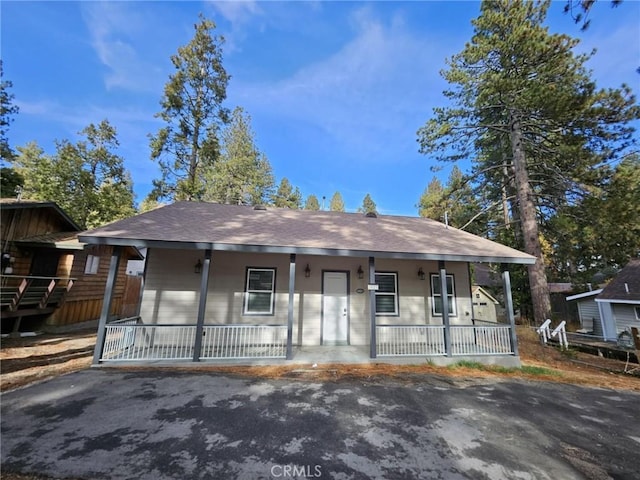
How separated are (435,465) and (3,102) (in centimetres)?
2762

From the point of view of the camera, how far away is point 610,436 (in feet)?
12.0

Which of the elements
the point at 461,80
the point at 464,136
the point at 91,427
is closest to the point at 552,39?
the point at 461,80

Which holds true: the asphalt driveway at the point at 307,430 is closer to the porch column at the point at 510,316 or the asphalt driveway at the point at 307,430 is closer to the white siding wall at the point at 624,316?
the porch column at the point at 510,316

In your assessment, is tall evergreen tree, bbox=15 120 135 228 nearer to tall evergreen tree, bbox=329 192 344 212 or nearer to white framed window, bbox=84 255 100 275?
white framed window, bbox=84 255 100 275

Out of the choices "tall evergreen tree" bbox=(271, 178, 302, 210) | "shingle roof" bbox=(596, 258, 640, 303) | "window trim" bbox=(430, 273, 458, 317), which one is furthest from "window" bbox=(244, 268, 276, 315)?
"tall evergreen tree" bbox=(271, 178, 302, 210)

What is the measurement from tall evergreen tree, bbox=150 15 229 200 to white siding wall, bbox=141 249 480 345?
971 cm

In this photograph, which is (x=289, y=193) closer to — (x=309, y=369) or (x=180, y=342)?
(x=180, y=342)

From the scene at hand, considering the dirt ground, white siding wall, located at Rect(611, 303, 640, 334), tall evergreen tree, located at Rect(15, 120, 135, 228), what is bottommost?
the dirt ground

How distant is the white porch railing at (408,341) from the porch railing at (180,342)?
9.64 ft

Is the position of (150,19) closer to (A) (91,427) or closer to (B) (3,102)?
(A) (91,427)

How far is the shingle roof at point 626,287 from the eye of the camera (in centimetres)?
1295

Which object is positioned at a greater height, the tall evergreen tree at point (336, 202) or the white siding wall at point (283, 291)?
the tall evergreen tree at point (336, 202)

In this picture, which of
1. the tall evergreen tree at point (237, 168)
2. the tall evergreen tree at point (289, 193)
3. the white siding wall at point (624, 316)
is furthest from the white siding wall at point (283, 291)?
the tall evergreen tree at point (289, 193)

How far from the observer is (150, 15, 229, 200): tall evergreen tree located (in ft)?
50.8
